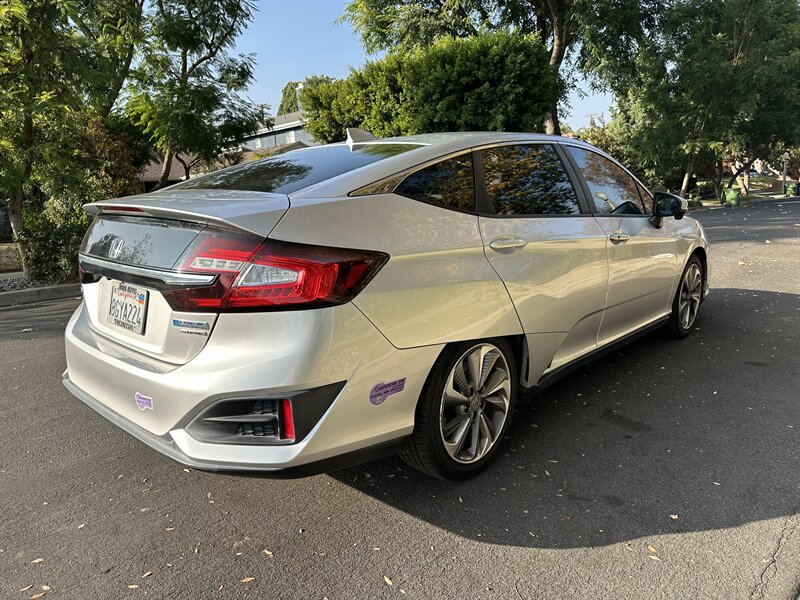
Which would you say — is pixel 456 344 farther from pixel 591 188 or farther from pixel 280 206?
pixel 591 188

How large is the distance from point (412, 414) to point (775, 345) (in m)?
3.94

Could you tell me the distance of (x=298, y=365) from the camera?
205cm

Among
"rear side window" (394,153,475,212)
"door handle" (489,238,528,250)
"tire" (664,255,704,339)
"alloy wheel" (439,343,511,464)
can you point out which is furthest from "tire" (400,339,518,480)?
"tire" (664,255,704,339)

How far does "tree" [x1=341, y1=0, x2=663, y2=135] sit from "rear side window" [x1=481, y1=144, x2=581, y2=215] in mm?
15660

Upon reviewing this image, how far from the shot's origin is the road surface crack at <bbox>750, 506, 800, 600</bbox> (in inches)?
81.6

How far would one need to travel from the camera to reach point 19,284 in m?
9.28

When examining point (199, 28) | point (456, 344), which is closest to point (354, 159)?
point (456, 344)

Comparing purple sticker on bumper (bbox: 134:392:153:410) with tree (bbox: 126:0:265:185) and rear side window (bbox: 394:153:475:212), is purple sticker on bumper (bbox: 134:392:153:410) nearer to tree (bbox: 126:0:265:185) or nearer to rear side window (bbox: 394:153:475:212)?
rear side window (bbox: 394:153:475:212)

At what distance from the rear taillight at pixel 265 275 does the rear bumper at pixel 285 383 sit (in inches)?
2.0

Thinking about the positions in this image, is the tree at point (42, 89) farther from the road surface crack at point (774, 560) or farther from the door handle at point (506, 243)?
the road surface crack at point (774, 560)

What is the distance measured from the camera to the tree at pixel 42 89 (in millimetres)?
8578

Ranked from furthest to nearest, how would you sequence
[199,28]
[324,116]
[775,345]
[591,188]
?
[324,116], [199,28], [775,345], [591,188]

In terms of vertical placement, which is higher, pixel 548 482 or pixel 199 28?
pixel 199 28

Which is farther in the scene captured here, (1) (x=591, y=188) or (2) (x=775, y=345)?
(2) (x=775, y=345)
